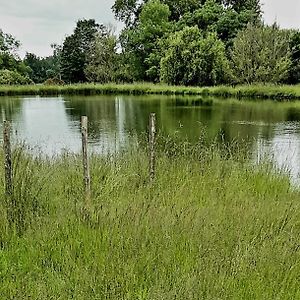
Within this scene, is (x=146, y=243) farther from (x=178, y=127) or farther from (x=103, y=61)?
(x=103, y=61)

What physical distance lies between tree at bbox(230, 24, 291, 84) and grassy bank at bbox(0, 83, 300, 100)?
2.28 m

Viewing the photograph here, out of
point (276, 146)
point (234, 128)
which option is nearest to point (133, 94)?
point (234, 128)

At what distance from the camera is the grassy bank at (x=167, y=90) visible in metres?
27.5

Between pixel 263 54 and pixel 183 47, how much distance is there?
733 cm

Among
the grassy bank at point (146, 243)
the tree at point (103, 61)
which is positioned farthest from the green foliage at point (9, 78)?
the grassy bank at point (146, 243)

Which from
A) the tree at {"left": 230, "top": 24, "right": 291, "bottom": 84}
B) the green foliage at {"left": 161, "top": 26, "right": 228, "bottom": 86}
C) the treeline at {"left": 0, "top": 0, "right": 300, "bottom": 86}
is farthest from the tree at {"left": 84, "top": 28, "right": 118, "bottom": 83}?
the tree at {"left": 230, "top": 24, "right": 291, "bottom": 84}

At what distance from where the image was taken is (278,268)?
9.28 feet

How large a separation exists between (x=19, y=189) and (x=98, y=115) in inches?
575

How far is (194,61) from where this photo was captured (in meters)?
33.9

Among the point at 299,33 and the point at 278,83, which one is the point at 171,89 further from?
the point at 299,33

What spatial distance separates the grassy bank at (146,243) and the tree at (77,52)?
46.7m

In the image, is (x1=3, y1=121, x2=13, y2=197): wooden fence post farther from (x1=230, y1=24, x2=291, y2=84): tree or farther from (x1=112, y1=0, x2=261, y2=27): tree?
(x1=112, y1=0, x2=261, y2=27): tree

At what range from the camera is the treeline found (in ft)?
103

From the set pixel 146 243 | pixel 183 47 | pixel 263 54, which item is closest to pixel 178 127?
pixel 146 243
